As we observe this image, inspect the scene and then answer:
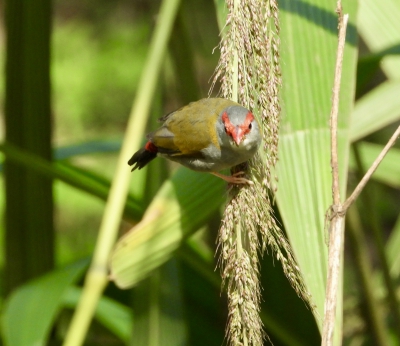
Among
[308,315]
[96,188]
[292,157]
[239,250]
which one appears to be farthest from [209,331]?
[239,250]

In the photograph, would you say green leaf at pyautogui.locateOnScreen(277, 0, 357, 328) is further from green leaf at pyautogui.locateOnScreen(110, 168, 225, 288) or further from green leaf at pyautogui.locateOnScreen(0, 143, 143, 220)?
green leaf at pyautogui.locateOnScreen(0, 143, 143, 220)

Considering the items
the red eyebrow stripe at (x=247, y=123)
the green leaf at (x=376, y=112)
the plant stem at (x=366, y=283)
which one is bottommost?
the plant stem at (x=366, y=283)

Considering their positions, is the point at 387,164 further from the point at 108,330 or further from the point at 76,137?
the point at 76,137

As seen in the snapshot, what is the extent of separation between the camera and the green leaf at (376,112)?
1.24 metres

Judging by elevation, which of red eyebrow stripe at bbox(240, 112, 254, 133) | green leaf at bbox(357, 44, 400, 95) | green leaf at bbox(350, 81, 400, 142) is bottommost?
green leaf at bbox(350, 81, 400, 142)

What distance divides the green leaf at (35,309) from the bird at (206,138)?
0.89 feet

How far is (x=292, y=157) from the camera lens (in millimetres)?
883

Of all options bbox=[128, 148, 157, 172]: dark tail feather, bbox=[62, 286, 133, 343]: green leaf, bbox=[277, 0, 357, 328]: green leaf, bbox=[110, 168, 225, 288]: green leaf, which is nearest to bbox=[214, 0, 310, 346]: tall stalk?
bbox=[277, 0, 357, 328]: green leaf

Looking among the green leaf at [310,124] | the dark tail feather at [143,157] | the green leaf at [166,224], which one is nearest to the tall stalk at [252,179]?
the green leaf at [310,124]

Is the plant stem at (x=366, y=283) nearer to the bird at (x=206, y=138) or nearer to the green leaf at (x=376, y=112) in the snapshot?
the green leaf at (x=376, y=112)

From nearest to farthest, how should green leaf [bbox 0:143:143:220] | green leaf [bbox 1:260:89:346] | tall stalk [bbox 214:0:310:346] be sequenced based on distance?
tall stalk [bbox 214:0:310:346]
green leaf [bbox 1:260:89:346]
green leaf [bbox 0:143:143:220]

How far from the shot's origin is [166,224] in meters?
1.00

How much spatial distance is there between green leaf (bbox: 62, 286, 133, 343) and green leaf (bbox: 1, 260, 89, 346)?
1.25ft

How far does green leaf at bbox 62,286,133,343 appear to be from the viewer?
1604 mm
